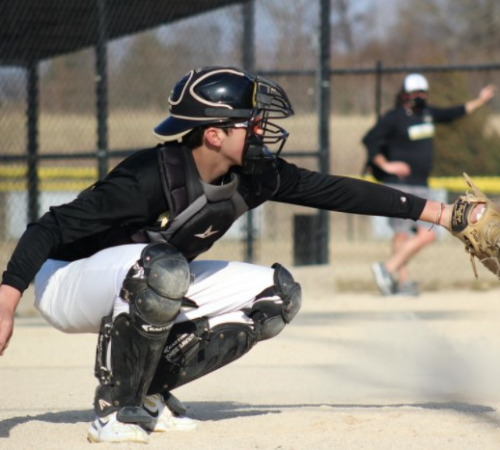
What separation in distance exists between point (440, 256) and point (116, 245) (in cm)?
1062

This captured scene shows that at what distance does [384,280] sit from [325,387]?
4.38 m

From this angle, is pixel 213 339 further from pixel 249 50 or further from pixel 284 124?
pixel 284 124

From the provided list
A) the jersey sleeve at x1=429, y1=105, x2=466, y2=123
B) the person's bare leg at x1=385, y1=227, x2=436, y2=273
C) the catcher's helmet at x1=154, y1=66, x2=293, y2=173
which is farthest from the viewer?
the jersey sleeve at x1=429, y1=105, x2=466, y2=123

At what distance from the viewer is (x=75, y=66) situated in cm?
1736

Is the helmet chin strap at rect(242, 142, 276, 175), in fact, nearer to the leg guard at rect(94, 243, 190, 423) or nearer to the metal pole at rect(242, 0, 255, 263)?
the leg guard at rect(94, 243, 190, 423)

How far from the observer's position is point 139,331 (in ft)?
13.2

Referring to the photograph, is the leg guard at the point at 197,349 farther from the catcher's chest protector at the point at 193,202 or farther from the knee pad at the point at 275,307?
the catcher's chest protector at the point at 193,202

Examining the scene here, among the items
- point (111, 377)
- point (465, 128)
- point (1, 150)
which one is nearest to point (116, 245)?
point (111, 377)

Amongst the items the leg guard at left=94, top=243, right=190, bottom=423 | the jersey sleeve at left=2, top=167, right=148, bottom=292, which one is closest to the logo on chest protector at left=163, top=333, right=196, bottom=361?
the leg guard at left=94, top=243, right=190, bottom=423

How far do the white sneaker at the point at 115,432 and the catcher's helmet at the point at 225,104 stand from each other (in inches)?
44.3

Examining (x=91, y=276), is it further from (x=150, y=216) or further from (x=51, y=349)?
(x=51, y=349)

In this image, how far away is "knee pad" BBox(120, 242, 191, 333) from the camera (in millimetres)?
3955

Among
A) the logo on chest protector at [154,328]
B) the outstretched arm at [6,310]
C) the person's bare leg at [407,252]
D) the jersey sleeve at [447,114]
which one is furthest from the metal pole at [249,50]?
the outstretched arm at [6,310]

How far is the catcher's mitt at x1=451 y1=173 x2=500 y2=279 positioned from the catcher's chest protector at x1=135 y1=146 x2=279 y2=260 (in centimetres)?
84
